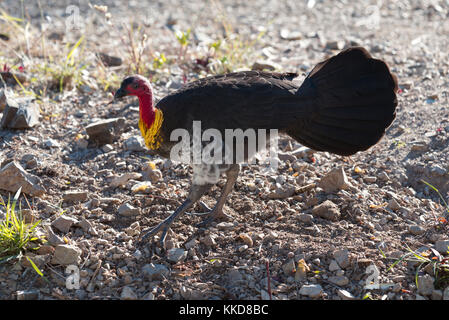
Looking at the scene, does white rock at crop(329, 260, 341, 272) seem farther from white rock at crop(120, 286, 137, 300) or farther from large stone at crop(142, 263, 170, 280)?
white rock at crop(120, 286, 137, 300)

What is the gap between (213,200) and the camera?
4590 millimetres

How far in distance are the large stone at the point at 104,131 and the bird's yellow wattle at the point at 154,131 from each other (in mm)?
1005

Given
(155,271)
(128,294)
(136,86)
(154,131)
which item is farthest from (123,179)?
(128,294)

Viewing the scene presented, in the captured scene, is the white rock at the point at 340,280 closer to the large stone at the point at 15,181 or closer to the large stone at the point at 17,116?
the large stone at the point at 15,181

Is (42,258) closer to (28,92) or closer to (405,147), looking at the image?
(28,92)

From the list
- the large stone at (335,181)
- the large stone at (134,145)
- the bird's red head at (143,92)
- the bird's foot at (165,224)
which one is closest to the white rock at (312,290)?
the bird's foot at (165,224)

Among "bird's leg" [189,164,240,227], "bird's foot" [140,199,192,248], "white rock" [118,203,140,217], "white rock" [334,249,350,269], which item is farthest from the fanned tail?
"white rock" [118,203,140,217]

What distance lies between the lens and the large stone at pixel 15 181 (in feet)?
13.8

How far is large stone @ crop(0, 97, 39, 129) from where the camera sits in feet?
16.8

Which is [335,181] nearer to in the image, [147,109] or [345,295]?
[345,295]

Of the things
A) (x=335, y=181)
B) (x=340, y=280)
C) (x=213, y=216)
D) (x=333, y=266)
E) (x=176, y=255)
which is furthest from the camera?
(x=335, y=181)

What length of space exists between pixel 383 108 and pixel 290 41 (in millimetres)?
4395

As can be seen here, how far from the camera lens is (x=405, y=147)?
A: 501 cm

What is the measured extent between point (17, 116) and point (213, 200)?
226 centimetres
